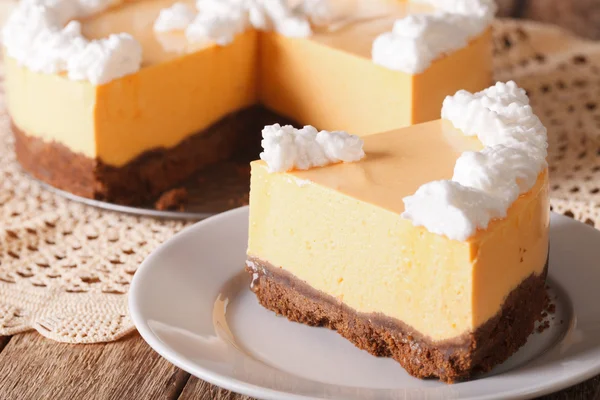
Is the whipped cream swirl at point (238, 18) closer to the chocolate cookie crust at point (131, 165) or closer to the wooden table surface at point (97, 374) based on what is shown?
the chocolate cookie crust at point (131, 165)

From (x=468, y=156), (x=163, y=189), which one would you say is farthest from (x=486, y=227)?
(x=163, y=189)

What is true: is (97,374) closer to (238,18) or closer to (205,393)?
(205,393)

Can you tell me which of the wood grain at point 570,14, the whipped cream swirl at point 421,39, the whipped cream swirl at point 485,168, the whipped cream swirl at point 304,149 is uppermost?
the whipped cream swirl at point 485,168

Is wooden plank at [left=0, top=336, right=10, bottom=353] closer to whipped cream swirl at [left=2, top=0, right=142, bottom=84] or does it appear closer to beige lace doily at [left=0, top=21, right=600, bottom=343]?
beige lace doily at [left=0, top=21, right=600, bottom=343]

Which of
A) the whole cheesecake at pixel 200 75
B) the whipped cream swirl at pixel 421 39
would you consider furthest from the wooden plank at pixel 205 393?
the whipped cream swirl at pixel 421 39

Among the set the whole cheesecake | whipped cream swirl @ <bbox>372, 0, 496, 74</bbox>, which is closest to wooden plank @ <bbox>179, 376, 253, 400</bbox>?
the whole cheesecake

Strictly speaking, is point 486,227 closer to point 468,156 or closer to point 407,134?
point 468,156
